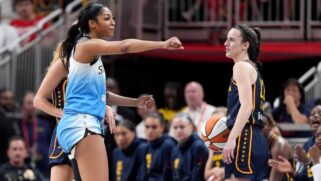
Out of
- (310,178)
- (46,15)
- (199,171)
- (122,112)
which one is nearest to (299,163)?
(310,178)

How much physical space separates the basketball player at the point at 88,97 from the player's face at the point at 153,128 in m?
4.96

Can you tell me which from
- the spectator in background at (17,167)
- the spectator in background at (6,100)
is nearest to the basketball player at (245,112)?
the spectator in background at (17,167)

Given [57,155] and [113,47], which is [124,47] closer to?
[113,47]

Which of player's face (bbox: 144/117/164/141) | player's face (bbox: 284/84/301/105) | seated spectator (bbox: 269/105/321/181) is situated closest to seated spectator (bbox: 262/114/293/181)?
seated spectator (bbox: 269/105/321/181)

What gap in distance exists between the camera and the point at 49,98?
9.98 metres

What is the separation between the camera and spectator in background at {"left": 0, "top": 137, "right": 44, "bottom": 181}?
45.7 feet

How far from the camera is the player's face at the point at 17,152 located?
14.0 metres

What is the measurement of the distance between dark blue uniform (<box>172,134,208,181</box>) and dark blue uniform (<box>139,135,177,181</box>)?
0.22 meters

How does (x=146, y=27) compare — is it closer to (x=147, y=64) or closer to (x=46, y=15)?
(x=147, y=64)

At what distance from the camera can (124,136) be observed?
14.0 m

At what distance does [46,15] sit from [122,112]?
3.56 meters

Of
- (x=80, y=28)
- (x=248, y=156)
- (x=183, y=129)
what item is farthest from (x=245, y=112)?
(x=183, y=129)

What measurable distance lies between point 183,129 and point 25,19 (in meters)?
5.56

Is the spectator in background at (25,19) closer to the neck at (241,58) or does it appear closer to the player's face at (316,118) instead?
the player's face at (316,118)
